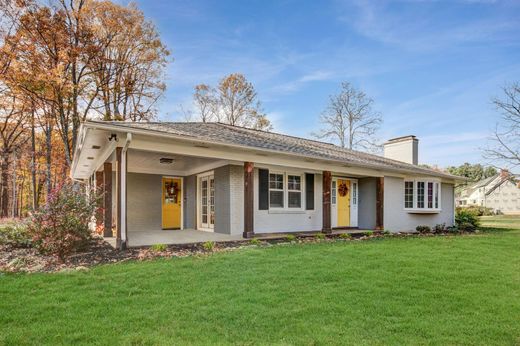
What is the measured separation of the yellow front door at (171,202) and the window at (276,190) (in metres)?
3.86

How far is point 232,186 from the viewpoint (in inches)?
412

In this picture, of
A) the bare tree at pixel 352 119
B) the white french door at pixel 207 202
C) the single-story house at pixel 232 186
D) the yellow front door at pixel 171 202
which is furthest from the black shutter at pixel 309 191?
the bare tree at pixel 352 119

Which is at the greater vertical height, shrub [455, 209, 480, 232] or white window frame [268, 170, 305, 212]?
white window frame [268, 170, 305, 212]

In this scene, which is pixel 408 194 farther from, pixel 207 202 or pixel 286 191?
pixel 207 202

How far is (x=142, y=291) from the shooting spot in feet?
15.5

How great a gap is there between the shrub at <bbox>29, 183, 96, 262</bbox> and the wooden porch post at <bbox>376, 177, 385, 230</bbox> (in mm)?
10101

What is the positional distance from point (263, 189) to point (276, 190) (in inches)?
26.6

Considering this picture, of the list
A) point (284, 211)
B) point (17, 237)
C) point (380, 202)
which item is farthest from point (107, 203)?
point (380, 202)

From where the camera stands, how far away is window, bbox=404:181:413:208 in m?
14.6

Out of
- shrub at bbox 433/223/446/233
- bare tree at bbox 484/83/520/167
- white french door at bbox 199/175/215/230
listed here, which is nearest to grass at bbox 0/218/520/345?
white french door at bbox 199/175/215/230

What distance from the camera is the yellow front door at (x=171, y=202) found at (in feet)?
41.7

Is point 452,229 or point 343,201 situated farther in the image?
point 452,229

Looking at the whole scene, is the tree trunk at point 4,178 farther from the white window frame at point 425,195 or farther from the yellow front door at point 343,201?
the white window frame at point 425,195

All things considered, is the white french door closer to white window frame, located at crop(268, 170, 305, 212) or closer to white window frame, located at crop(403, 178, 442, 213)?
white window frame, located at crop(268, 170, 305, 212)
